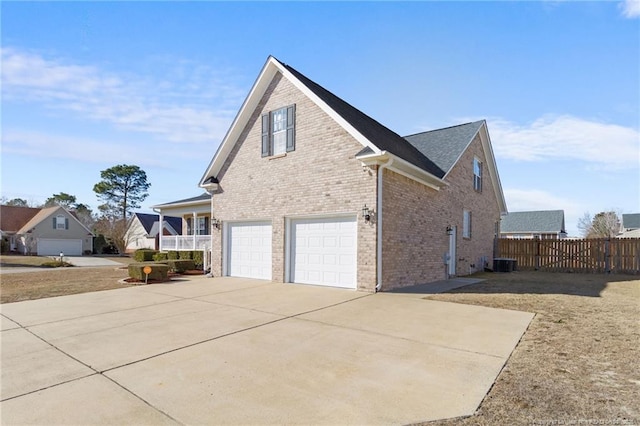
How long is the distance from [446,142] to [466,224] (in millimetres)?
4191

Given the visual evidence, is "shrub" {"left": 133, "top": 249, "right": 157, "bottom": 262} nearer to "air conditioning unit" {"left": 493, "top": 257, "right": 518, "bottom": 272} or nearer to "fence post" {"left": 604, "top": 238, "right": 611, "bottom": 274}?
"air conditioning unit" {"left": 493, "top": 257, "right": 518, "bottom": 272}

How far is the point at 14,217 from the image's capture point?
146 feet

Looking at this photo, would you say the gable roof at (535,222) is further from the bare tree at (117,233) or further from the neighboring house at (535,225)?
the bare tree at (117,233)

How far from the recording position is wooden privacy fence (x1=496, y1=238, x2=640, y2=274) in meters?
16.8

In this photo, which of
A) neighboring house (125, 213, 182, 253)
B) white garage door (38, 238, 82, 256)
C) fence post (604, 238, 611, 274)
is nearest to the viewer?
fence post (604, 238, 611, 274)

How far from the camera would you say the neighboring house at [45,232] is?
40938 mm

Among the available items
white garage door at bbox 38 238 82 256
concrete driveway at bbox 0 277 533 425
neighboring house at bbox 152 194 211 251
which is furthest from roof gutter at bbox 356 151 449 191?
white garage door at bbox 38 238 82 256

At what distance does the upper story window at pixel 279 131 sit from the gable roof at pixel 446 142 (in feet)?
22.1

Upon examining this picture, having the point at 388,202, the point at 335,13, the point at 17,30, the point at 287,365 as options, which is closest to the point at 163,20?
the point at 17,30

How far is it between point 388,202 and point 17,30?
34.7 feet

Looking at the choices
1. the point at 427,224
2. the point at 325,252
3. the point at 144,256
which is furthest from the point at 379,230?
the point at 144,256

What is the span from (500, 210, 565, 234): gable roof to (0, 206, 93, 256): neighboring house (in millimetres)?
52986

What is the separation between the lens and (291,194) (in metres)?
11.8

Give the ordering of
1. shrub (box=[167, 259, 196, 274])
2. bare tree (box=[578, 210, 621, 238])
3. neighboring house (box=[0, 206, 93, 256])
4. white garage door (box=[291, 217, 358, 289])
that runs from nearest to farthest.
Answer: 1. white garage door (box=[291, 217, 358, 289])
2. shrub (box=[167, 259, 196, 274])
3. bare tree (box=[578, 210, 621, 238])
4. neighboring house (box=[0, 206, 93, 256])
